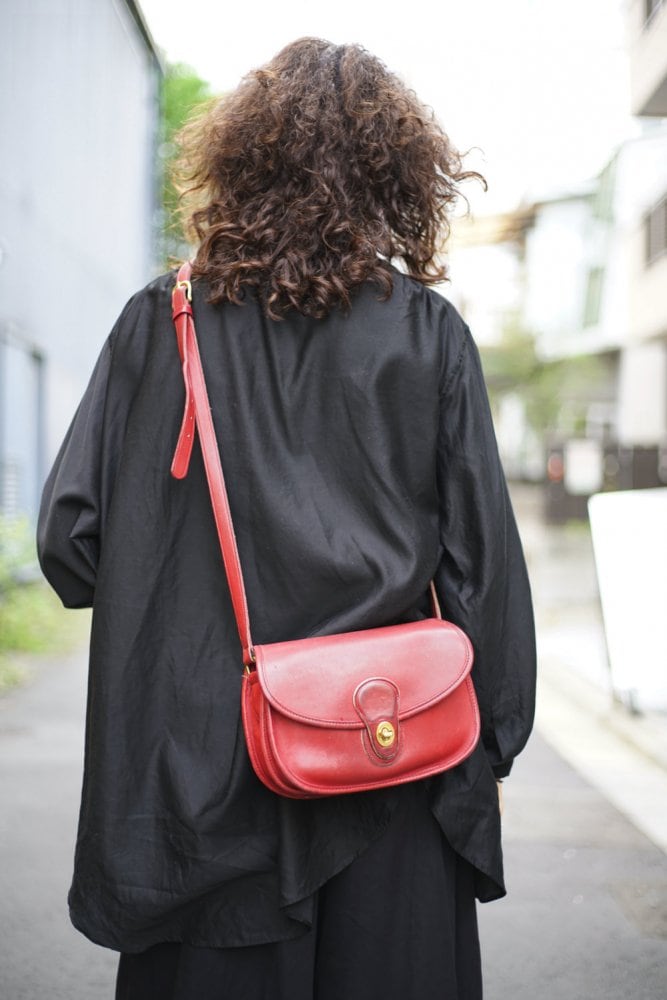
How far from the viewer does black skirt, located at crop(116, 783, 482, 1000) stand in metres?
1.57

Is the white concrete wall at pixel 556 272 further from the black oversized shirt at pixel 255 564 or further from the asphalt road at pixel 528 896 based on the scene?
the black oversized shirt at pixel 255 564

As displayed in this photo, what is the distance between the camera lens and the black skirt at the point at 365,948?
61.8 inches

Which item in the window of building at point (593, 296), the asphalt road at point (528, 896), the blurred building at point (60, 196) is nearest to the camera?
the asphalt road at point (528, 896)

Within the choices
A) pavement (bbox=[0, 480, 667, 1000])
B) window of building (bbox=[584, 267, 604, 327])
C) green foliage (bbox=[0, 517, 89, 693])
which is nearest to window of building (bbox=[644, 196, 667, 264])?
window of building (bbox=[584, 267, 604, 327])

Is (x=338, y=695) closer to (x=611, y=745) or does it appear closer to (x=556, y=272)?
(x=611, y=745)

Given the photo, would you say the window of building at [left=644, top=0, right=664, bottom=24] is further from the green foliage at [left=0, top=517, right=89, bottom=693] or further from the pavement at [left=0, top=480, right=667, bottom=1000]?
the green foliage at [left=0, top=517, right=89, bottom=693]

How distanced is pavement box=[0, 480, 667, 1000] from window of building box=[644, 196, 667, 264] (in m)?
8.16

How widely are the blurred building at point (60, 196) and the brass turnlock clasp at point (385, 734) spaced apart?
6.42 m

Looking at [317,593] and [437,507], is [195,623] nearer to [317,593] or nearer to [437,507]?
[317,593]

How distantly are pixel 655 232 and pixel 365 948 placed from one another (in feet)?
41.4

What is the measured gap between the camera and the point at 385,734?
1475 mm

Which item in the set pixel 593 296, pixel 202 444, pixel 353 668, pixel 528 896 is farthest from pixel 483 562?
pixel 593 296

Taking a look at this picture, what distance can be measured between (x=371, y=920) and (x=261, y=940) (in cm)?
18

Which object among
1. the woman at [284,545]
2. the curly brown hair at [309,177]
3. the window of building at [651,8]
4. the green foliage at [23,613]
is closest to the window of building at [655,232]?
the window of building at [651,8]
